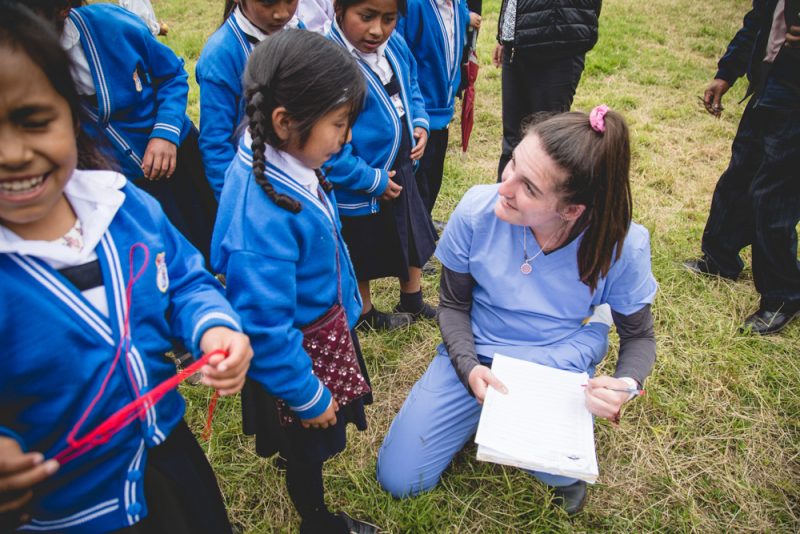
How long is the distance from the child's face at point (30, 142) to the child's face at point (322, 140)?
1.55ft

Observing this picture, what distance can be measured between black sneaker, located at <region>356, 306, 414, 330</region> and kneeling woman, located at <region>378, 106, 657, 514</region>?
0.56 m

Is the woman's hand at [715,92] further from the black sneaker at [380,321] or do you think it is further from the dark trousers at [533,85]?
the black sneaker at [380,321]

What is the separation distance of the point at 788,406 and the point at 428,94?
2185 mm

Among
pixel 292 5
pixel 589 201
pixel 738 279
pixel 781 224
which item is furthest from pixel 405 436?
pixel 738 279

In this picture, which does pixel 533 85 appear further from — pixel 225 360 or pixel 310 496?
pixel 225 360

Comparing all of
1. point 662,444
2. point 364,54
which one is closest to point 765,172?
point 662,444

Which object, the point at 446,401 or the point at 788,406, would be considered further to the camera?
the point at 788,406

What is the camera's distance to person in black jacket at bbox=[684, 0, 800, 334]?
2184mm

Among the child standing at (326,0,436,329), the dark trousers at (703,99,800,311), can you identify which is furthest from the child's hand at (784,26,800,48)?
the child standing at (326,0,436,329)

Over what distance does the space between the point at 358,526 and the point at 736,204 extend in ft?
8.10

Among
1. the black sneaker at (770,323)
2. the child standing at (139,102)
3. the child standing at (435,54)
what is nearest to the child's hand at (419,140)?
the child standing at (435,54)

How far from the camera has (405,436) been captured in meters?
1.82

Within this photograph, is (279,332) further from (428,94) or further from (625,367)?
(428,94)

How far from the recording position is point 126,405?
3.00 feet
